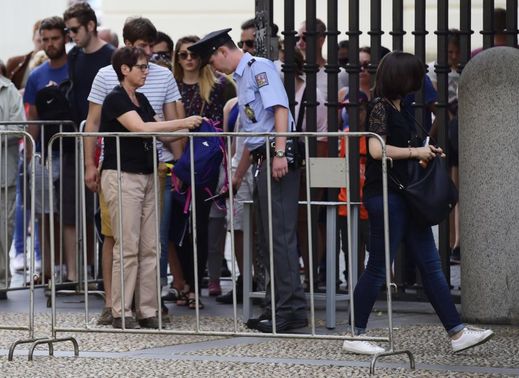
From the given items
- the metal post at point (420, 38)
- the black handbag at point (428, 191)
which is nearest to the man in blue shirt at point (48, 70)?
the metal post at point (420, 38)

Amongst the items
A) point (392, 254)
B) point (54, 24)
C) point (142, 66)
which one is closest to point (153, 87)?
point (142, 66)

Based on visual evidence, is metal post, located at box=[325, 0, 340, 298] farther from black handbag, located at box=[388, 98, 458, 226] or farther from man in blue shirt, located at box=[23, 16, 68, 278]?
man in blue shirt, located at box=[23, 16, 68, 278]

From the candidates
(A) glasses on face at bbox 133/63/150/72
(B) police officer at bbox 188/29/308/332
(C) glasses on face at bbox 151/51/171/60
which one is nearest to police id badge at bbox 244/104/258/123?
(B) police officer at bbox 188/29/308/332

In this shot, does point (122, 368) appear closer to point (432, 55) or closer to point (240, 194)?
point (240, 194)

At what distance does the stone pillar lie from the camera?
8828 mm

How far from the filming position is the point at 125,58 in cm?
891

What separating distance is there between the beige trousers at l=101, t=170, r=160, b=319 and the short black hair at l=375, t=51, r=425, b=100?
1.60 metres

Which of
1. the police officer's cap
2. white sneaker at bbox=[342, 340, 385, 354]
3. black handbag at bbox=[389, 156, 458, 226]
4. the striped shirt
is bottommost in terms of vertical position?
white sneaker at bbox=[342, 340, 385, 354]

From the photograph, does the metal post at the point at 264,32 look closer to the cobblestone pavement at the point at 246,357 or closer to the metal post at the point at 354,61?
the metal post at the point at 354,61

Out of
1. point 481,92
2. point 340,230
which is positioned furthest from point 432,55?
point 481,92

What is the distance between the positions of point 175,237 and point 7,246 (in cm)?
144

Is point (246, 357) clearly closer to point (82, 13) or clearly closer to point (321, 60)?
point (321, 60)

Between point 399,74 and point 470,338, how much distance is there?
4.67 feet

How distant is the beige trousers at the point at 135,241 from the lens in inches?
345
